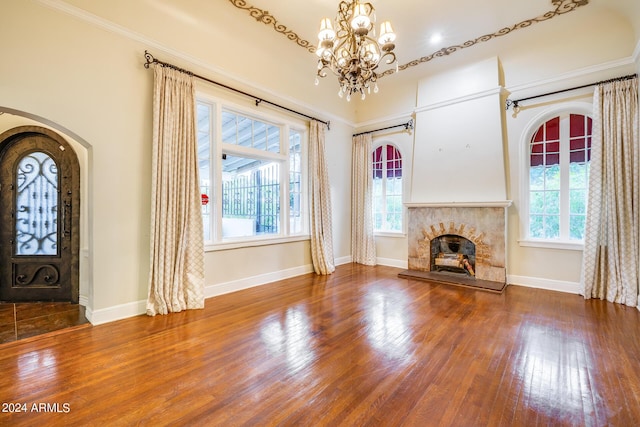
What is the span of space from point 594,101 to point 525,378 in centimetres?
411

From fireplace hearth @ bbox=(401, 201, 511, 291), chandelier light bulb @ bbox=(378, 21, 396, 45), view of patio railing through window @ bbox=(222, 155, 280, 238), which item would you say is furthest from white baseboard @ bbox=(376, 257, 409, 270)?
chandelier light bulb @ bbox=(378, 21, 396, 45)

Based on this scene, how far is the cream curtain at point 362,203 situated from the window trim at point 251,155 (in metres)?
1.37

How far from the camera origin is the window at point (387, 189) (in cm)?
623

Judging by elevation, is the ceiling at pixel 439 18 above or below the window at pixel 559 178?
above

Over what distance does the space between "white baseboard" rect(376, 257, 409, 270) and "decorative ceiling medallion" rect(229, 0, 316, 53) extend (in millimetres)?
4365

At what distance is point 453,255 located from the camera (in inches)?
208

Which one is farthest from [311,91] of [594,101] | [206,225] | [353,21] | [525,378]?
[525,378]

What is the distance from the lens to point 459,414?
1.76m

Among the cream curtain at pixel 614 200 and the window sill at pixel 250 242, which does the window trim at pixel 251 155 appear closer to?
the window sill at pixel 250 242

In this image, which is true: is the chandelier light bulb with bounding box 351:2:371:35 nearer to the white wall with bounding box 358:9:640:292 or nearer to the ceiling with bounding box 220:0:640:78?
the ceiling with bounding box 220:0:640:78

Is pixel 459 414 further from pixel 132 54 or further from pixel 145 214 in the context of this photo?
pixel 132 54

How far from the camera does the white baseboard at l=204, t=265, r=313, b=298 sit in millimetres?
4113

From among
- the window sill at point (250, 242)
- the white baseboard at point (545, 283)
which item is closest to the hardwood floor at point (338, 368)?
the white baseboard at point (545, 283)

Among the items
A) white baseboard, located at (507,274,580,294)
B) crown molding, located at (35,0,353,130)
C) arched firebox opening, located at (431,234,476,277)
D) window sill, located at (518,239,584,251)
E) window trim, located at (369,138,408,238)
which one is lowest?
white baseboard, located at (507,274,580,294)
